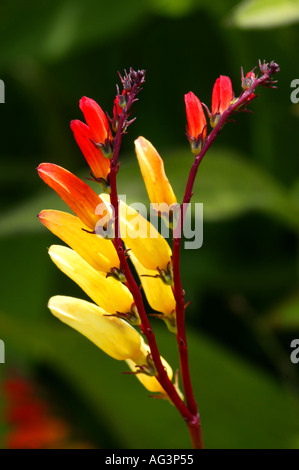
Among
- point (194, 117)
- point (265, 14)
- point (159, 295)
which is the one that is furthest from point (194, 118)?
point (265, 14)

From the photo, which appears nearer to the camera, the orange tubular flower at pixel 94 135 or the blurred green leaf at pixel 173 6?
the orange tubular flower at pixel 94 135

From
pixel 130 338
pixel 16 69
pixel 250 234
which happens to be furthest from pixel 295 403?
pixel 16 69

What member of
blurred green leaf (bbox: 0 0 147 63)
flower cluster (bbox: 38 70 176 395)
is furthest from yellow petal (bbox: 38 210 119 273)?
blurred green leaf (bbox: 0 0 147 63)

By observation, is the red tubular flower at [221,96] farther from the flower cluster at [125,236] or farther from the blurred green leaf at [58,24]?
the blurred green leaf at [58,24]

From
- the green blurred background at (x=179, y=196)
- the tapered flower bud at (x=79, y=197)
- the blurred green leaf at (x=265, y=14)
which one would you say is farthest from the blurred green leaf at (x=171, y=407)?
the tapered flower bud at (x=79, y=197)

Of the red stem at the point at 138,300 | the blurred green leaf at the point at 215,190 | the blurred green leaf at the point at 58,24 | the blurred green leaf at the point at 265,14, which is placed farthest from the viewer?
the blurred green leaf at the point at 58,24

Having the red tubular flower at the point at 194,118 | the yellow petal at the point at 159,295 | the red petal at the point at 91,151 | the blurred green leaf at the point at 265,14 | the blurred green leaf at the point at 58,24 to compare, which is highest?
the blurred green leaf at the point at 58,24

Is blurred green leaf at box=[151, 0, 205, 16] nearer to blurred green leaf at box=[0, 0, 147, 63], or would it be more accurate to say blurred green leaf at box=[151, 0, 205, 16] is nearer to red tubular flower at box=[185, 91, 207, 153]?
blurred green leaf at box=[0, 0, 147, 63]

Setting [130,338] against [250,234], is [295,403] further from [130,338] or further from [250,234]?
[130,338]
